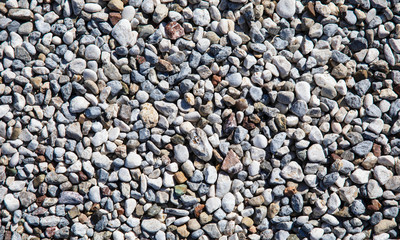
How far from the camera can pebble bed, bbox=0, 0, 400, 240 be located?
1.63m

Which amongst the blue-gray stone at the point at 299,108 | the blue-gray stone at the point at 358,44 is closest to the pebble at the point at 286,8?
the blue-gray stone at the point at 358,44

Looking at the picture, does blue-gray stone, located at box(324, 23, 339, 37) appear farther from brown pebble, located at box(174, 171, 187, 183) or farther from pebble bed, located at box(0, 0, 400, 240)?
brown pebble, located at box(174, 171, 187, 183)

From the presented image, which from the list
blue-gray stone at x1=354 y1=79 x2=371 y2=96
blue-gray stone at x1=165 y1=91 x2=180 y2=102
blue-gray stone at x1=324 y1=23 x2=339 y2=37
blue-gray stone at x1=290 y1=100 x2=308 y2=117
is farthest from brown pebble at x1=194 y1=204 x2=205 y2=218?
blue-gray stone at x1=324 y1=23 x2=339 y2=37

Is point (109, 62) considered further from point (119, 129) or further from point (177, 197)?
point (177, 197)

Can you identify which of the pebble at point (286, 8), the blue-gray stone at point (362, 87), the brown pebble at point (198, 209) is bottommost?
the brown pebble at point (198, 209)

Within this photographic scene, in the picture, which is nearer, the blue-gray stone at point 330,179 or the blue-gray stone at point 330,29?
the blue-gray stone at point 330,179

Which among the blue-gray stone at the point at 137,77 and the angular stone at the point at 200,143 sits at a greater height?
the blue-gray stone at the point at 137,77

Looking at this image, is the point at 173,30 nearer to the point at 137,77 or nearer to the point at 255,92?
the point at 137,77

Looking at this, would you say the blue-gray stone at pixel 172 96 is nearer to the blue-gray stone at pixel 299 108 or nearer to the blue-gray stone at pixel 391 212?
the blue-gray stone at pixel 299 108

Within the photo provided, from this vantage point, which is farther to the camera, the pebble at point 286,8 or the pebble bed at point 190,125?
the pebble at point 286,8

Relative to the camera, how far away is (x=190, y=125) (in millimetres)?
1651

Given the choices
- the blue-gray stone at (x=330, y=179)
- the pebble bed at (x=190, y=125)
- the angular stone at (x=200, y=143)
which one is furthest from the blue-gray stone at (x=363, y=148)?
the angular stone at (x=200, y=143)

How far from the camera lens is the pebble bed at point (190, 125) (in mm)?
1631

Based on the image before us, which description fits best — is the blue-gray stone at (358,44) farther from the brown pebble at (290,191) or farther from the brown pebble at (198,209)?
the brown pebble at (198,209)
